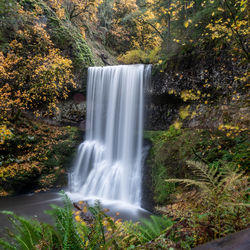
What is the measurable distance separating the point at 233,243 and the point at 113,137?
30.4ft

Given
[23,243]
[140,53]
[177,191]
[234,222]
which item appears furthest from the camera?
[140,53]

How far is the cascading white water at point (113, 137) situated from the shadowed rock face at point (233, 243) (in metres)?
6.34

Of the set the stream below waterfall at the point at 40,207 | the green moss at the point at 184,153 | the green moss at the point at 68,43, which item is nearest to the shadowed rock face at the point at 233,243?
the green moss at the point at 184,153

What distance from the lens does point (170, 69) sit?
8367 mm

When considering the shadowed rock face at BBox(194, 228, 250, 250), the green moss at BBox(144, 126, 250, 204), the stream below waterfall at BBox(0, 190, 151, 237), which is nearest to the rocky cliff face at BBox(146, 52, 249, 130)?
the green moss at BBox(144, 126, 250, 204)

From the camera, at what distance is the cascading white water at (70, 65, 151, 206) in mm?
7684

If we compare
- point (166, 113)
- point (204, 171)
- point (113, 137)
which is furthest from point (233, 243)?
point (113, 137)

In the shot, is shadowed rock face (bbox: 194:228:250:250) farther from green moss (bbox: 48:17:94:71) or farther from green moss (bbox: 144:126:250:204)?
green moss (bbox: 48:17:94:71)

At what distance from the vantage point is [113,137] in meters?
9.94

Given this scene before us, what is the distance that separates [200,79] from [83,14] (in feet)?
50.0

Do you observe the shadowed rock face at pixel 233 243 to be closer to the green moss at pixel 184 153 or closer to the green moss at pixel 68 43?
the green moss at pixel 184 153

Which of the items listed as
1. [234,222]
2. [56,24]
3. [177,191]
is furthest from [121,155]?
[56,24]

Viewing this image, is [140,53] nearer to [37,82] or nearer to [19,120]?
[37,82]

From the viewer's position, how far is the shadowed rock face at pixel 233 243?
70cm
